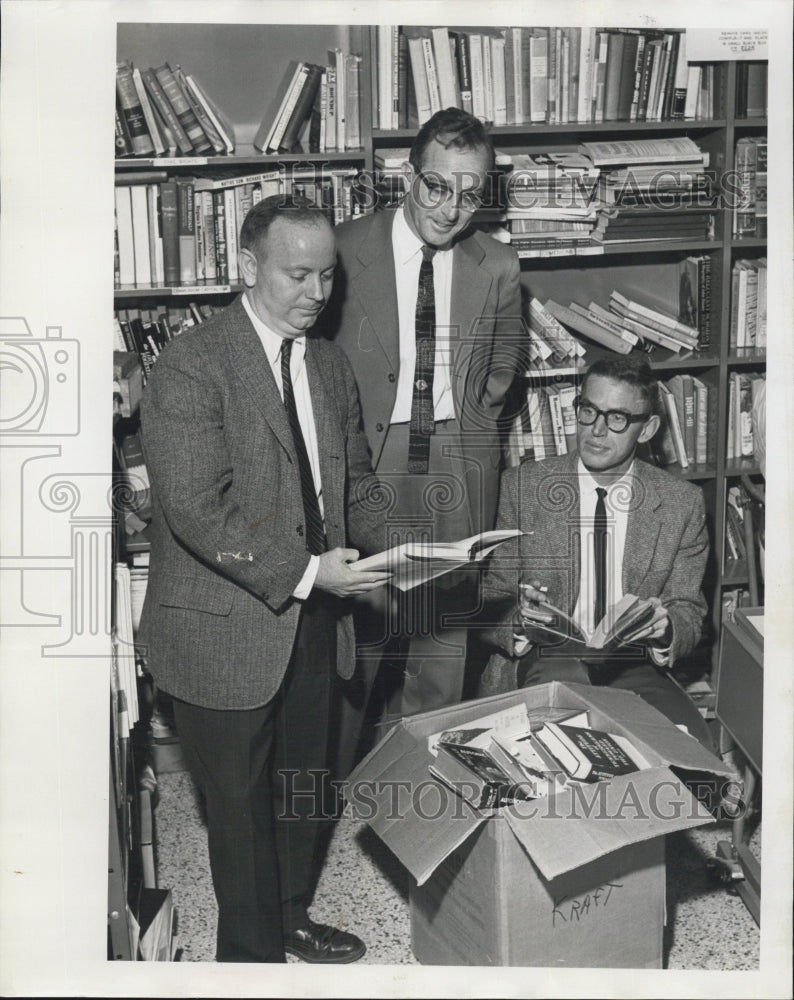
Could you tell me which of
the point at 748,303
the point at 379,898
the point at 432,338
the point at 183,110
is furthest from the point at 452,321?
the point at 379,898

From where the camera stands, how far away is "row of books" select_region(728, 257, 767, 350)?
3.17 m

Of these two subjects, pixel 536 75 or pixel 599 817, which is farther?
pixel 536 75

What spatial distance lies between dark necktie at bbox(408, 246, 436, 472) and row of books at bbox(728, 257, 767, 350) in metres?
1.05

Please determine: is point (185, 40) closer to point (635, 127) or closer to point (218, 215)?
point (218, 215)

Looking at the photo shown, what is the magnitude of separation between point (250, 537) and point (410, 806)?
2.03ft

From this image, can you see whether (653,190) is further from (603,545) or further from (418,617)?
(418,617)

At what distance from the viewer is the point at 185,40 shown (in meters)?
2.85

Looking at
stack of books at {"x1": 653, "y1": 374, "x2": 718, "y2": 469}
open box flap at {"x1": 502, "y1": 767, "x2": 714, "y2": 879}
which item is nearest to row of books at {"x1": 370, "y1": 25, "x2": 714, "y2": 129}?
stack of books at {"x1": 653, "y1": 374, "x2": 718, "y2": 469}

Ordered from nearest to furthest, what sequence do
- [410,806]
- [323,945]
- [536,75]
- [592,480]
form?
1. [410,806]
2. [323,945]
3. [592,480]
4. [536,75]

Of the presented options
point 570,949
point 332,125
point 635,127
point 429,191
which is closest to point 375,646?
point 570,949

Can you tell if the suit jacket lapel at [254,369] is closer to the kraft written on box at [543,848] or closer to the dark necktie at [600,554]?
the kraft written on box at [543,848]

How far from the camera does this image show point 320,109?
9.66ft

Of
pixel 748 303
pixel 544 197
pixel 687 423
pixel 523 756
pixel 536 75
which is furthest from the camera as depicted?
pixel 687 423

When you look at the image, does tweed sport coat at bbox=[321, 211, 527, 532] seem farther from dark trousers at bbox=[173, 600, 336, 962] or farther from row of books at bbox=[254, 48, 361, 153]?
dark trousers at bbox=[173, 600, 336, 962]
